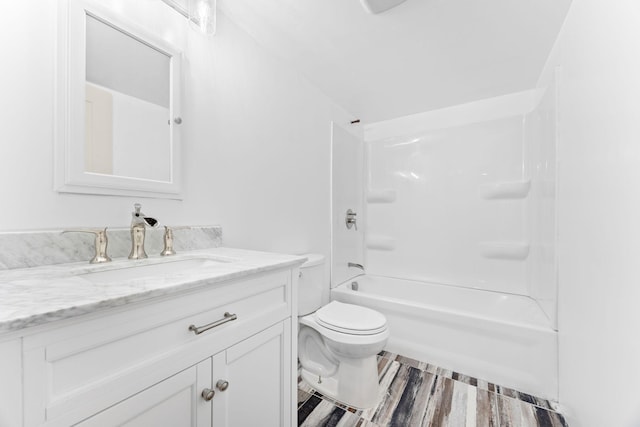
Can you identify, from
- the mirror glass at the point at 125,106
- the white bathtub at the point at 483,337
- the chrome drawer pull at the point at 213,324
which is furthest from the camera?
the white bathtub at the point at 483,337

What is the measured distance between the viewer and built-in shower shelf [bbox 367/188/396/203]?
9.44ft

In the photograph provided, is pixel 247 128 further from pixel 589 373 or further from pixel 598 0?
pixel 589 373

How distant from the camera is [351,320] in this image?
5.31ft

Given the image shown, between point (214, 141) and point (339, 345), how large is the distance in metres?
1.30

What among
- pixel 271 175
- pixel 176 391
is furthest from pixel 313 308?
pixel 176 391

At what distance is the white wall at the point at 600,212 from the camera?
33.3 inches

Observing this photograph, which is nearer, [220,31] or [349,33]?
[220,31]

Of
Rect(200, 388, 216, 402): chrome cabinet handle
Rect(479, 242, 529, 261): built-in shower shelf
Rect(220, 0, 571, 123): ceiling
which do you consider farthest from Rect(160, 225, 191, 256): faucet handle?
Rect(479, 242, 529, 261): built-in shower shelf

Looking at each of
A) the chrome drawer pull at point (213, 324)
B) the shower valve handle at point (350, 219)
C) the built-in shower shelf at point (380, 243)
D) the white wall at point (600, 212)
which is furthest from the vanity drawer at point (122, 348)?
the built-in shower shelf at point (380, 243)

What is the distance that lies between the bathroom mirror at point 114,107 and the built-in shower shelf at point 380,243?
7.07 feet

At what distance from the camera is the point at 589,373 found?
116 centimetres

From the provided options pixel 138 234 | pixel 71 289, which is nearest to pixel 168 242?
pixel 138 234

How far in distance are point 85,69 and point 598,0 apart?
1.99 metres

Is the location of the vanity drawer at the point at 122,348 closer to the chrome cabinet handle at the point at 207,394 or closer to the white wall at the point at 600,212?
the chrome cabinet handle at the point at 207,394
